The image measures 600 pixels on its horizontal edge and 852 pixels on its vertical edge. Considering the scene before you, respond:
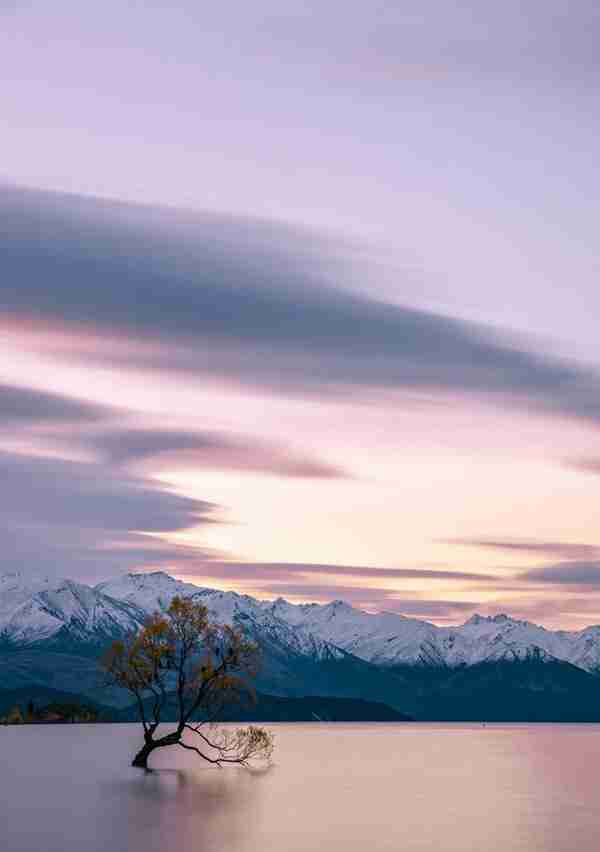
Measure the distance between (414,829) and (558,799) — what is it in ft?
137

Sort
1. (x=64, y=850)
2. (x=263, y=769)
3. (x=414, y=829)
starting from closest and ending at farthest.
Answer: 1. (x=64, y=850)
2. (x=414, y=829)
3. (x=263, y=769)

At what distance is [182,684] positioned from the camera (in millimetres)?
118625

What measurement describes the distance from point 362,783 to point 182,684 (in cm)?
3312

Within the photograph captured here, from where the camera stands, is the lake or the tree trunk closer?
the lake

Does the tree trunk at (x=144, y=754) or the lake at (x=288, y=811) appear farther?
the tree trunk at (x=144, y=754)

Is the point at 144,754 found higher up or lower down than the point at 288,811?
higher up

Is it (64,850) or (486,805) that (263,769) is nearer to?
(486,805)

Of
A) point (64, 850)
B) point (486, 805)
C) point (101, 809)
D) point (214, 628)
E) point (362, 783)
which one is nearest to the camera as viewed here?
point (64, 850)

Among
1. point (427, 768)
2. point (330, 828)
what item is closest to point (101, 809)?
point (330, 828)

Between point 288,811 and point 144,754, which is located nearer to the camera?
point 288,811

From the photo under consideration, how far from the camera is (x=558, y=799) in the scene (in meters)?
126

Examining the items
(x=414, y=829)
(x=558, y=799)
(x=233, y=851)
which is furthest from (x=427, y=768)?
(x=233, y=851)

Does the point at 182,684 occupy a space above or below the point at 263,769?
above

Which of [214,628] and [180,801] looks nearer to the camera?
[180,801]
